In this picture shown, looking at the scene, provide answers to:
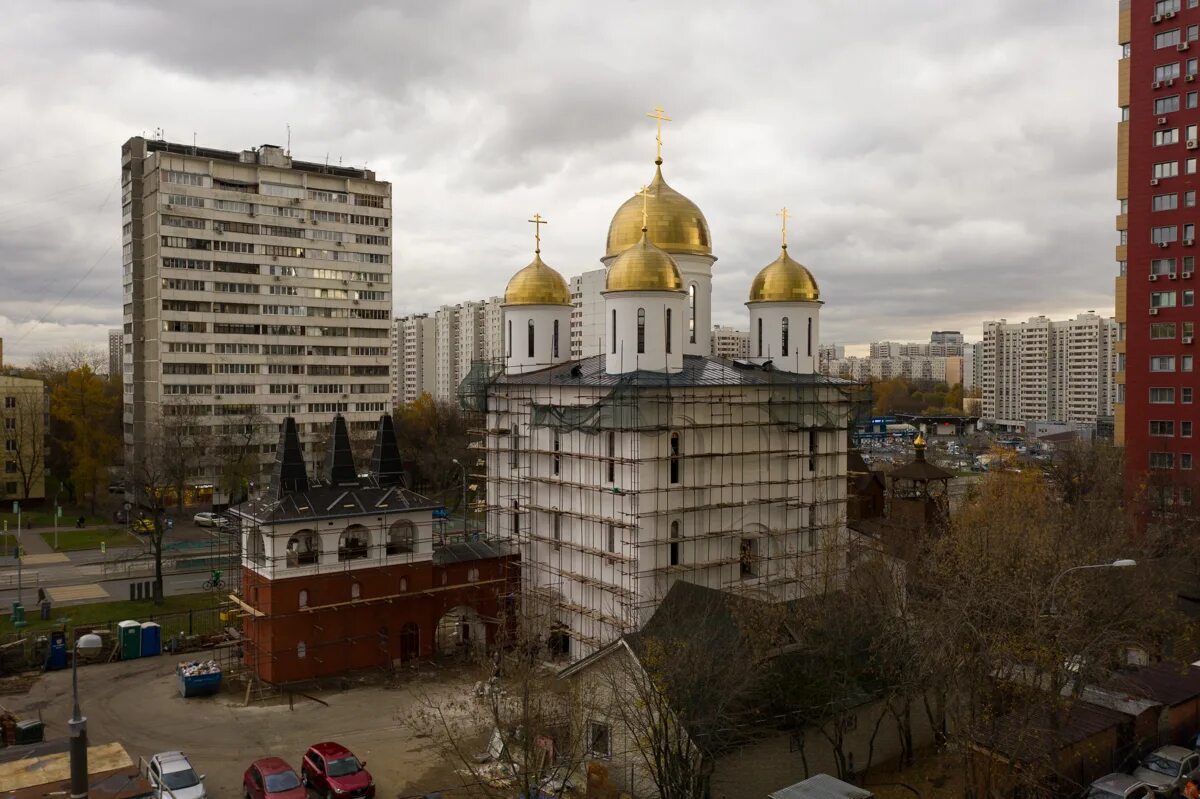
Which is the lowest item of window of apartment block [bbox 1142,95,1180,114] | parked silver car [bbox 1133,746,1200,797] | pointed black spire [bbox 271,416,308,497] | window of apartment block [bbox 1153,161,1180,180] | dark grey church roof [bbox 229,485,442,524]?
parked silver car [bbox 1133,746,1200,797]

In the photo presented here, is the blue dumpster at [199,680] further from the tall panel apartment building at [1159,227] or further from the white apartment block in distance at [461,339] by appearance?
the white apartment block in distance at [461,339]

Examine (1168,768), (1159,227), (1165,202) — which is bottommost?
(1168,768)

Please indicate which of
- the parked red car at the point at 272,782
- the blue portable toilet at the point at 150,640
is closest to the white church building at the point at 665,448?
the parked red car at the point at 272,782

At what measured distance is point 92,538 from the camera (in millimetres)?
47750

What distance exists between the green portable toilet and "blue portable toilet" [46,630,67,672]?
154cm

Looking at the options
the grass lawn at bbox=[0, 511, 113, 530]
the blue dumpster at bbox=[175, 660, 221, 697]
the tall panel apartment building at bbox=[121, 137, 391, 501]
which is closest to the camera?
the blue dumpster at bbox=[175, 660, 221, 697]

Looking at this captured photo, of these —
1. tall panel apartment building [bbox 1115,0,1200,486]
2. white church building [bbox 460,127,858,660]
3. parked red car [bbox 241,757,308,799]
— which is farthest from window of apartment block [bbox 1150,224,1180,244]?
parked red car [bbox 241,757,308,799]

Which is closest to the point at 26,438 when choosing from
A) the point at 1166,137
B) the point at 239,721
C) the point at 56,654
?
the point at 56,654

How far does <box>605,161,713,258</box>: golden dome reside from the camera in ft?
102

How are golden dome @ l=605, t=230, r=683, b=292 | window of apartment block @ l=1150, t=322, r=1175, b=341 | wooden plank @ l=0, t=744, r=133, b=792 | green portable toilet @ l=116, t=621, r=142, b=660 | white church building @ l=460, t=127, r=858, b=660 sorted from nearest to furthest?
wooden plank @ l=0, t=744, r=133, b=792 < white church building @ l=460, t=127, r=858, b=660 < golden dome @ l=605, t=230, r=683, b=292 < green portable toilet @ l=116, t=621, r=142, b=660 < window of apartment block @ l=1150, t=322, r=1175, b=341

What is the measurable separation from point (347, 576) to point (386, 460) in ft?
14.6

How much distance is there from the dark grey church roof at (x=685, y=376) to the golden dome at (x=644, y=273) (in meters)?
2.63

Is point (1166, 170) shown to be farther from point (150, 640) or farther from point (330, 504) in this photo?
point (150, 640)

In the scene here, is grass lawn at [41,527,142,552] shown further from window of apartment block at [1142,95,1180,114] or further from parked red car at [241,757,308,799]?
window of apartment block at [1142,95,1180,114]
